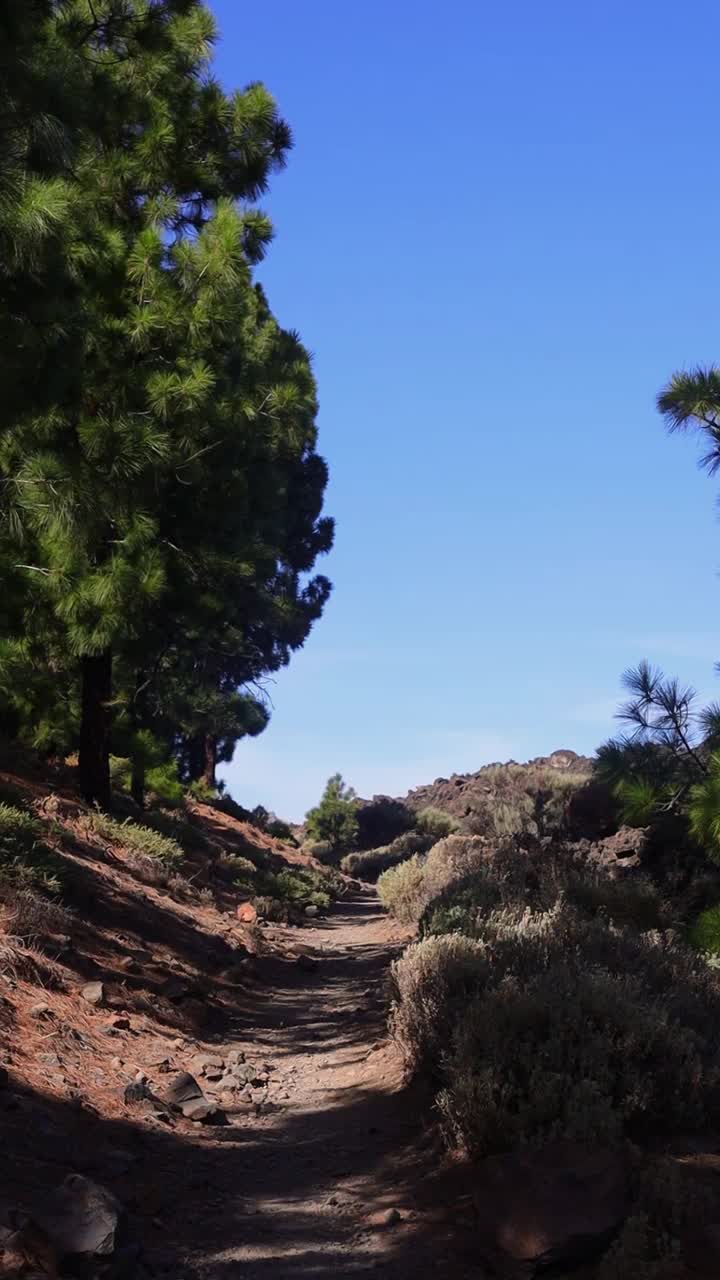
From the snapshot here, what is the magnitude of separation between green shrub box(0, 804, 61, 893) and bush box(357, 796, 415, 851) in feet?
96.6

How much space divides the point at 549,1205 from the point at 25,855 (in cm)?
679

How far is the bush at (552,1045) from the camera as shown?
5.42 meters

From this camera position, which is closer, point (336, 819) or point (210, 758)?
point (210, 758)

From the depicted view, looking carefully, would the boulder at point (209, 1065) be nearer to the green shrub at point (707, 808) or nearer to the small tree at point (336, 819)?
the green shrub at point (707, 808)

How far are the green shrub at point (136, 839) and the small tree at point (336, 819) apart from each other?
78.2 ft

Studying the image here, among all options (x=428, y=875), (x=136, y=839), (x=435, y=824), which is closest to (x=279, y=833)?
(x=435, y=824)

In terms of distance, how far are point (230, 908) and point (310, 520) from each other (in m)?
20.1

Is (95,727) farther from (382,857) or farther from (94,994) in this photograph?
(382,857)

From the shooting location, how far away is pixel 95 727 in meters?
15.0

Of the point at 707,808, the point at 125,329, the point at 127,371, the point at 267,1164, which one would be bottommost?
the point at 267,1164

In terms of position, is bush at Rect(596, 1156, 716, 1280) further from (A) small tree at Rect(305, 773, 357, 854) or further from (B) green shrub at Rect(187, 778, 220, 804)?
(A) small tree at Rect(305, 773, 357, 854)

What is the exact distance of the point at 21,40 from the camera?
636 centimetres

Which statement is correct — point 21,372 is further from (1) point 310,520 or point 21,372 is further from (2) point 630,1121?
(1) point 310,520

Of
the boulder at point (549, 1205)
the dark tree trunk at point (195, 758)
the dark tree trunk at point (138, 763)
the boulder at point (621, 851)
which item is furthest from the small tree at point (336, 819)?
the boulder at point (549, 1205)
